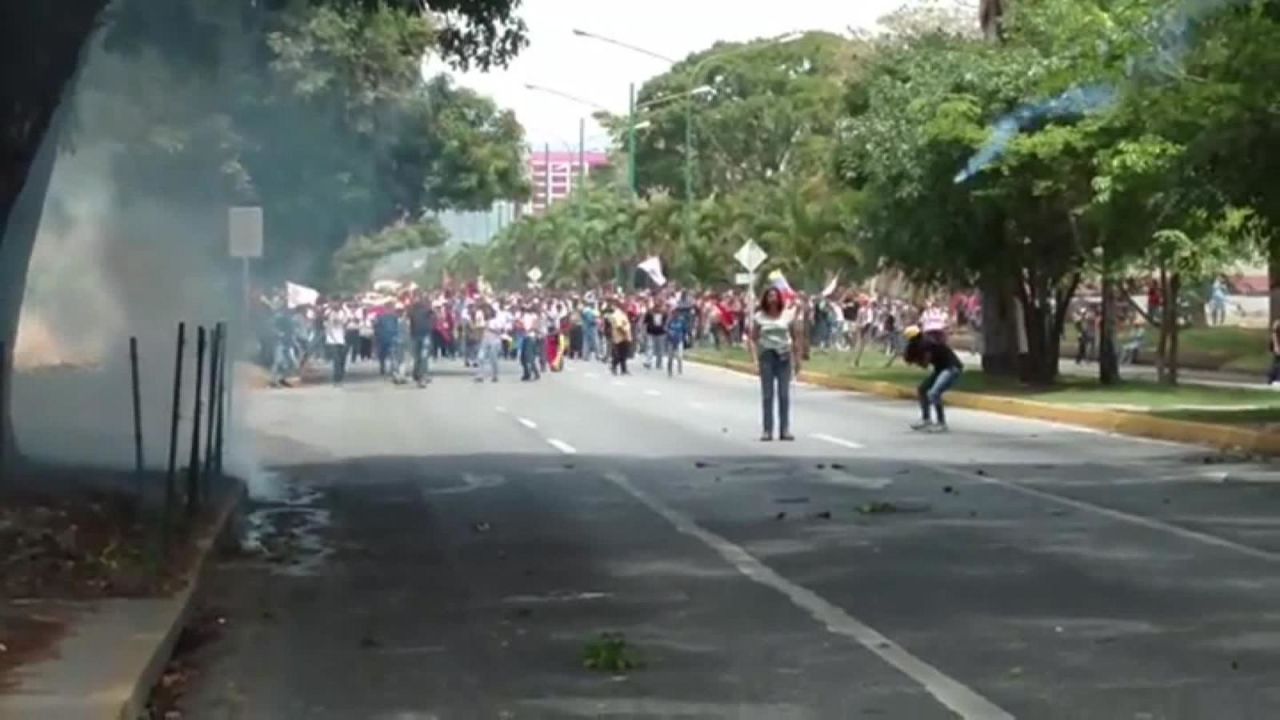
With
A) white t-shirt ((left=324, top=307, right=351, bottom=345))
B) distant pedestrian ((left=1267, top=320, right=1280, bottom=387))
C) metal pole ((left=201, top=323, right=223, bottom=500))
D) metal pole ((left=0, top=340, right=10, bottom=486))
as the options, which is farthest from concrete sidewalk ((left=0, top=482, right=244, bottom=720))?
white t-shirt ((left=324, top=307, right=351, bottom=345))

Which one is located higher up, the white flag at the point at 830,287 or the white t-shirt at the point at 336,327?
the white flag at the point at 830,287

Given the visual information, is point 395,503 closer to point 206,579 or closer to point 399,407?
Result: point 206,579

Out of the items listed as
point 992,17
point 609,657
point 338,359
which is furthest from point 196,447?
point 338,359

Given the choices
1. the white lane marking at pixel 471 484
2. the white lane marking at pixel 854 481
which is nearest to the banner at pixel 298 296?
the white lane marking at pixel 471 484

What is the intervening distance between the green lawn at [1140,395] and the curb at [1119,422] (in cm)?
50

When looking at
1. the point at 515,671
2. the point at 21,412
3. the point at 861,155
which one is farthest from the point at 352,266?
the point at 515,671

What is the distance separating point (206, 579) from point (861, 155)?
28.9 metres

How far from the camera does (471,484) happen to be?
22656 millimetres

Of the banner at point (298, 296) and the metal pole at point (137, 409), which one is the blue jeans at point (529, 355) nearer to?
the banner at point (298, 296)

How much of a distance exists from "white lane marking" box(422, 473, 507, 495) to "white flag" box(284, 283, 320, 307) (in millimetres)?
33152

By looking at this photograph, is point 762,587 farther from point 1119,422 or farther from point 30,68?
point 1119,422

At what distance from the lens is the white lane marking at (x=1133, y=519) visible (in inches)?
632

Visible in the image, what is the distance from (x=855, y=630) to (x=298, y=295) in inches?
1987

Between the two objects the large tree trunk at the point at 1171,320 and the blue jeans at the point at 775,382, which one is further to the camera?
the large tree trunk at the point at 1171,320
